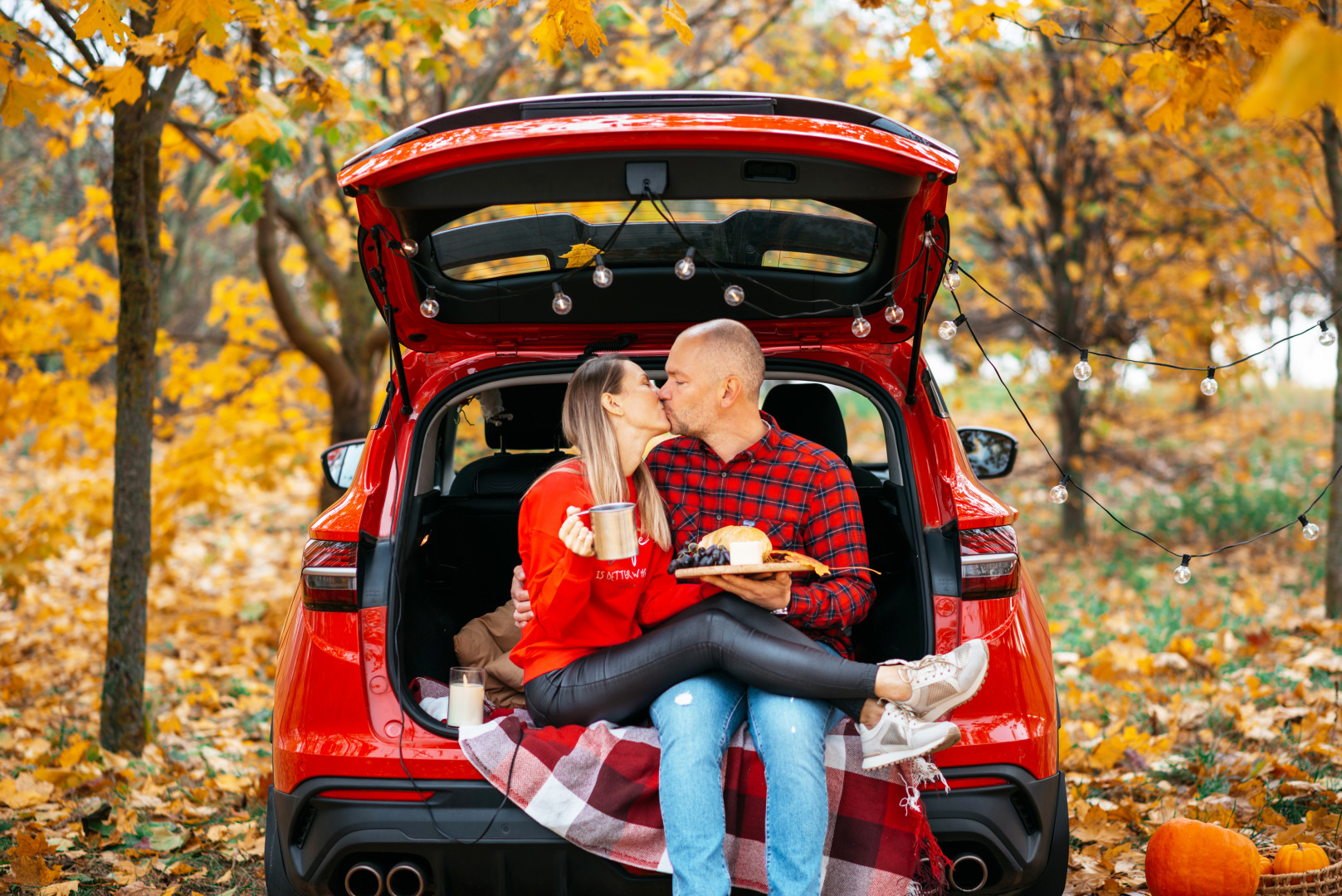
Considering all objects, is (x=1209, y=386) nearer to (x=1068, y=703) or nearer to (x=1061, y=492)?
(x=1061, y=492)

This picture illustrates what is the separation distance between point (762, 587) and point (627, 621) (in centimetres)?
34

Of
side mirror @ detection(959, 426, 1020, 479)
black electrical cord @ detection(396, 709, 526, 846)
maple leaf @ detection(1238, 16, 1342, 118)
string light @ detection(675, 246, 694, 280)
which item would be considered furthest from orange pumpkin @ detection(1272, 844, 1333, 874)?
maple leaf @ detection(1238, 16, 1342, 118)

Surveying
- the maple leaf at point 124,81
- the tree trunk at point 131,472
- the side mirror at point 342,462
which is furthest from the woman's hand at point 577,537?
the tree trunk at point 131,472

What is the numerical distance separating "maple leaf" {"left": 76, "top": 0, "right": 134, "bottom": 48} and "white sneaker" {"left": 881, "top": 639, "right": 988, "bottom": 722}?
2.58 m

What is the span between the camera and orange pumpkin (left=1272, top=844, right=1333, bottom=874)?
2.48 metres

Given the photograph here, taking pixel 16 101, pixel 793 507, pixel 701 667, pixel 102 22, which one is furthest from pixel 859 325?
pixel 16 101

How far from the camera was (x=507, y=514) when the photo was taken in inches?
126

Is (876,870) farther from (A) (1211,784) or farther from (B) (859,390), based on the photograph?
(A) (1211,784)

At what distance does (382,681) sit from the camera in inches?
90.8

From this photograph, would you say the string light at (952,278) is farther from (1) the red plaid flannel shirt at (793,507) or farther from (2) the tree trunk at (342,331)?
(2) the tree trunk at (342,331)

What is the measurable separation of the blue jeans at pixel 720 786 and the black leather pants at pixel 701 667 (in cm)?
5

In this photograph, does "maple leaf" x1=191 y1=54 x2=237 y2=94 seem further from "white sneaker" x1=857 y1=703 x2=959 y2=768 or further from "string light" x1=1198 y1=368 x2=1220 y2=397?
"string light" x1=1198 y1=368 x2=1220 y2=397

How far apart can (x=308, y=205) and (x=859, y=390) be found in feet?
17.6

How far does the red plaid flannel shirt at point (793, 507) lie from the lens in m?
2.53
